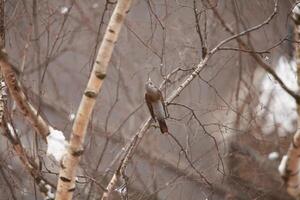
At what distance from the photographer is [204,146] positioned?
4.98 metres

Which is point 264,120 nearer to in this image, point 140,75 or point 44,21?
point 140,75

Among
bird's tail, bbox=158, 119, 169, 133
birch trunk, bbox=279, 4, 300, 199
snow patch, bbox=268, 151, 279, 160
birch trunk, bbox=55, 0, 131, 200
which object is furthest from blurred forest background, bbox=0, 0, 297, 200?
birch trunk, bbox=55, 0, 131, 200

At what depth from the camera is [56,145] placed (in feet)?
8.31

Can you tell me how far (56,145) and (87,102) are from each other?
0.47m

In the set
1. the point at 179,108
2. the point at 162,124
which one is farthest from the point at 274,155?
the point at 162,124

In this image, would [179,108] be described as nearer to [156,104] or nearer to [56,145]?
Answer: [156,104]

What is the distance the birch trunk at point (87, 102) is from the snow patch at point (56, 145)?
21 cm

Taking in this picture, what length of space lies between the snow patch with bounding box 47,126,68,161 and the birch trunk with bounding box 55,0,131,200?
21 cm

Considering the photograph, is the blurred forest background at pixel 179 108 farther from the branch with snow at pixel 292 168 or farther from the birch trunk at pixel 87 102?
the birch trunk at pixel 87 102

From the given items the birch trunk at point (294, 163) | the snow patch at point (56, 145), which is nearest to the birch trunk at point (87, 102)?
the snow patch at point (56, 145)

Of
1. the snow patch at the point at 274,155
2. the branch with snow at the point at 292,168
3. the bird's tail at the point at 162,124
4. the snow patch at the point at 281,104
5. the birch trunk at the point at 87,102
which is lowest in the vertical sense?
the birch trunk at the point at 87,102

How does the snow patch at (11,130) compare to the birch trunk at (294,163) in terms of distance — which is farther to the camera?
the birch trunk at (294,163)

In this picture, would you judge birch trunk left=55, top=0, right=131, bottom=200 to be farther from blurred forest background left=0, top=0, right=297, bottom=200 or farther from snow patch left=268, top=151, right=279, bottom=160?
snow patch left=268, top=151, right=279, bottom=160

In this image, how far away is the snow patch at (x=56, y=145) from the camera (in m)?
2.50
